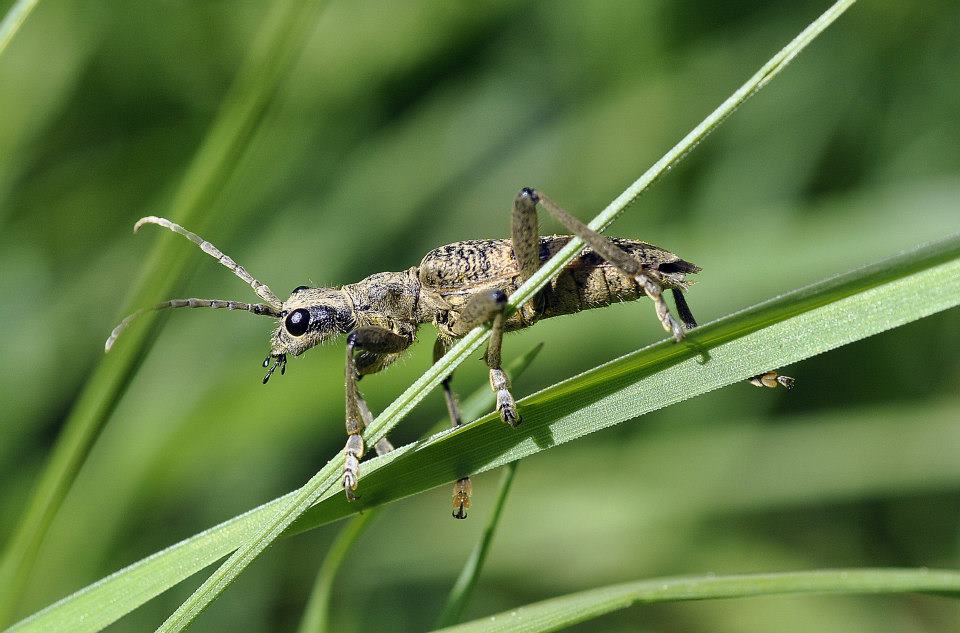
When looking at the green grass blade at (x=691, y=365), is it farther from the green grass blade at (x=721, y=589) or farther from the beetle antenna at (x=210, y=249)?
the beetle antenna at (x=210, y=249)

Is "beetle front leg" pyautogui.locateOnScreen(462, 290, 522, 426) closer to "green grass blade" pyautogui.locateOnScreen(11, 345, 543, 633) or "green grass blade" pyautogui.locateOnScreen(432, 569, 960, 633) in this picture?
"green grass blade" pyautogui.locateOnScreen(432, 569, 960, 633)

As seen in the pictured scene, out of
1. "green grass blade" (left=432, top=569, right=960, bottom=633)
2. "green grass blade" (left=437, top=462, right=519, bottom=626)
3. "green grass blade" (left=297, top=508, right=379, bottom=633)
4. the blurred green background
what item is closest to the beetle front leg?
"green grass blade" (left=437, top=462, right=519, bottom=626)

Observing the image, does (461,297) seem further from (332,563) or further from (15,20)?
(15,20)

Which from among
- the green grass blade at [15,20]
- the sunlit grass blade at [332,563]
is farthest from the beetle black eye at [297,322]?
the green grass blade at [15,20]

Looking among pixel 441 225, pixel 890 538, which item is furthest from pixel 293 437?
pixel 890 538

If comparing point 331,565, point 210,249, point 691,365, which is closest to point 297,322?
point 210,249
